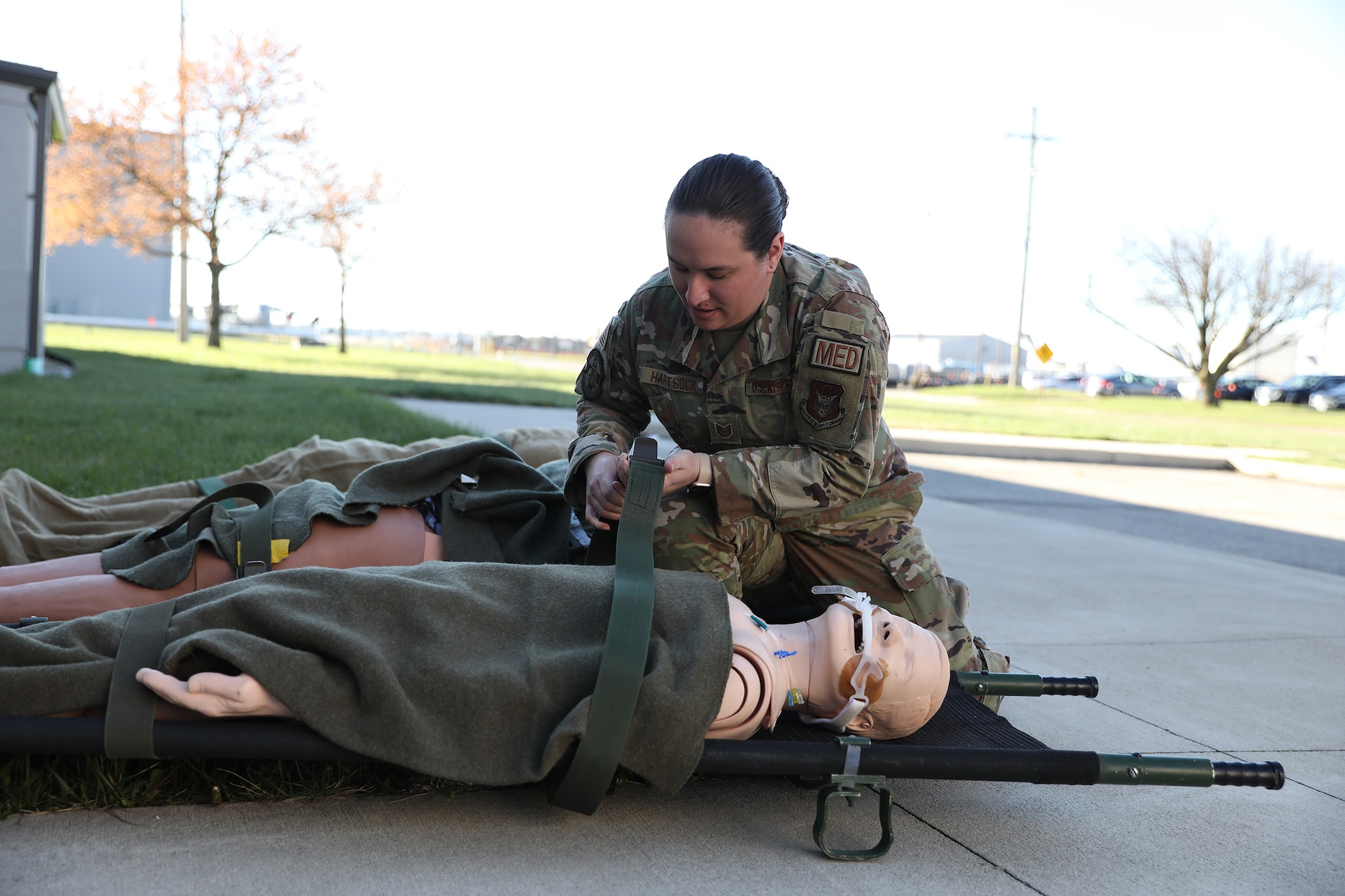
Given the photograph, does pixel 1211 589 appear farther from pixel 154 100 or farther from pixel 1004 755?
pixel 154 100

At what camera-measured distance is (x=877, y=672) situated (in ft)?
6.95

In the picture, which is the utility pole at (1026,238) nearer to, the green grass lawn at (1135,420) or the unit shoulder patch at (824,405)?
the green grass lawn at (1135,420)

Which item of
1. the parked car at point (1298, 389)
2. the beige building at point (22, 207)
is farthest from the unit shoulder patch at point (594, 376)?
the parked car at point (1298, 389)

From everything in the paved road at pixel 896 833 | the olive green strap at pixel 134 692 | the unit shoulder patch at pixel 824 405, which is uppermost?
the unit shoulder patch at pixel 824 405

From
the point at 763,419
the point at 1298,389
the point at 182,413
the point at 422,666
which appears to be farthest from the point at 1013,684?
the point at 1298,389

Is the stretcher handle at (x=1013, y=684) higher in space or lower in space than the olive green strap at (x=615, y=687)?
lower

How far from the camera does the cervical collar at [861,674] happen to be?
6.94 ft

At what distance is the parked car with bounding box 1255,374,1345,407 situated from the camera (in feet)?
138

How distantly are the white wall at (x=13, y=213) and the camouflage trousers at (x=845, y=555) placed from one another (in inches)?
479

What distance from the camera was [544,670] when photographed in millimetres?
1938

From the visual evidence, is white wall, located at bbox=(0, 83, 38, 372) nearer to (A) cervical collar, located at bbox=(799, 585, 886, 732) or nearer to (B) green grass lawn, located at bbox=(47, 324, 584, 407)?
(B) green grass lawn, located at bbox=(47, 324, 584, 407)

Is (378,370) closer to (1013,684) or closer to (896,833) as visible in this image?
(1013,684)

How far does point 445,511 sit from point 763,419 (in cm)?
97

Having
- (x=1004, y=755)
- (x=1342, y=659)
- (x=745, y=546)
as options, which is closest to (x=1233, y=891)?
(x=1004, y=755)
